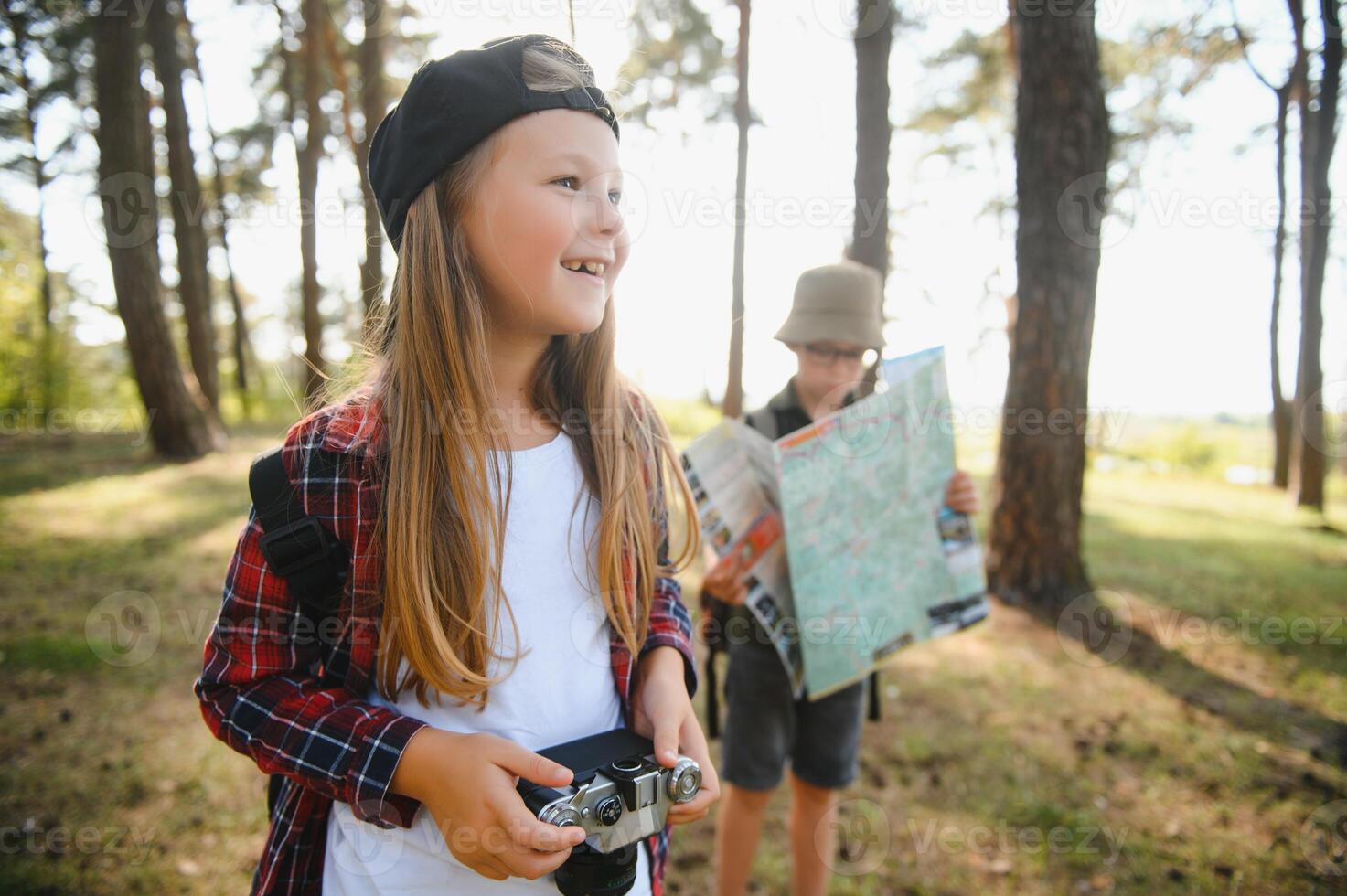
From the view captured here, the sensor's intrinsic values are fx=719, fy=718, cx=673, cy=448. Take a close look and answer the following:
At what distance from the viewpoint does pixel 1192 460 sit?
1817 cm

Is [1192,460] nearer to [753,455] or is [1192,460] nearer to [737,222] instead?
[737,222]

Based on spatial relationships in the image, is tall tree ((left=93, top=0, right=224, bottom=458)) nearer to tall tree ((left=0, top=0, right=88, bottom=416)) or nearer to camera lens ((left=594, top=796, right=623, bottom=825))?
tall tree ((left=0, top=0, right=88, bottom=416))

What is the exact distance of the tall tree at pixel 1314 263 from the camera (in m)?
Answer: 8.95

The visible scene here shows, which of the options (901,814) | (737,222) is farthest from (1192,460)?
(901,814)

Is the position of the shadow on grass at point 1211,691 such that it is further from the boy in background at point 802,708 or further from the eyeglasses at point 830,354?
the eyeglasses at point 830,354

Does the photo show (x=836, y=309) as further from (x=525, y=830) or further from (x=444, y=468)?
(x=525, y=830)

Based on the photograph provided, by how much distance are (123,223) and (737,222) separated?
23.3ft

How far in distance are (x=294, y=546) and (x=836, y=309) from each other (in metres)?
1.81

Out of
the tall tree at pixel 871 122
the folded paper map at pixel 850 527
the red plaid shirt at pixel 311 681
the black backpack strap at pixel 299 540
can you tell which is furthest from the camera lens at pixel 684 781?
the tall tree at pixel 871 122

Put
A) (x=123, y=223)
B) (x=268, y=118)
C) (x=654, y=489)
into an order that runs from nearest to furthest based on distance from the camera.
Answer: (x=654, y=489) < (x=123, y=223) < (x=268, y=118)

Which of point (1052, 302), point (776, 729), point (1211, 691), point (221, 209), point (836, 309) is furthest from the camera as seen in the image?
point (221, 209)

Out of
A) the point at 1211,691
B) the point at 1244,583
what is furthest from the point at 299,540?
the point at 1244,583

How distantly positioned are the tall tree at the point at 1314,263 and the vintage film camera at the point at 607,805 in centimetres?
1163

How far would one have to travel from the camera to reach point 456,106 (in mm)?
1110
